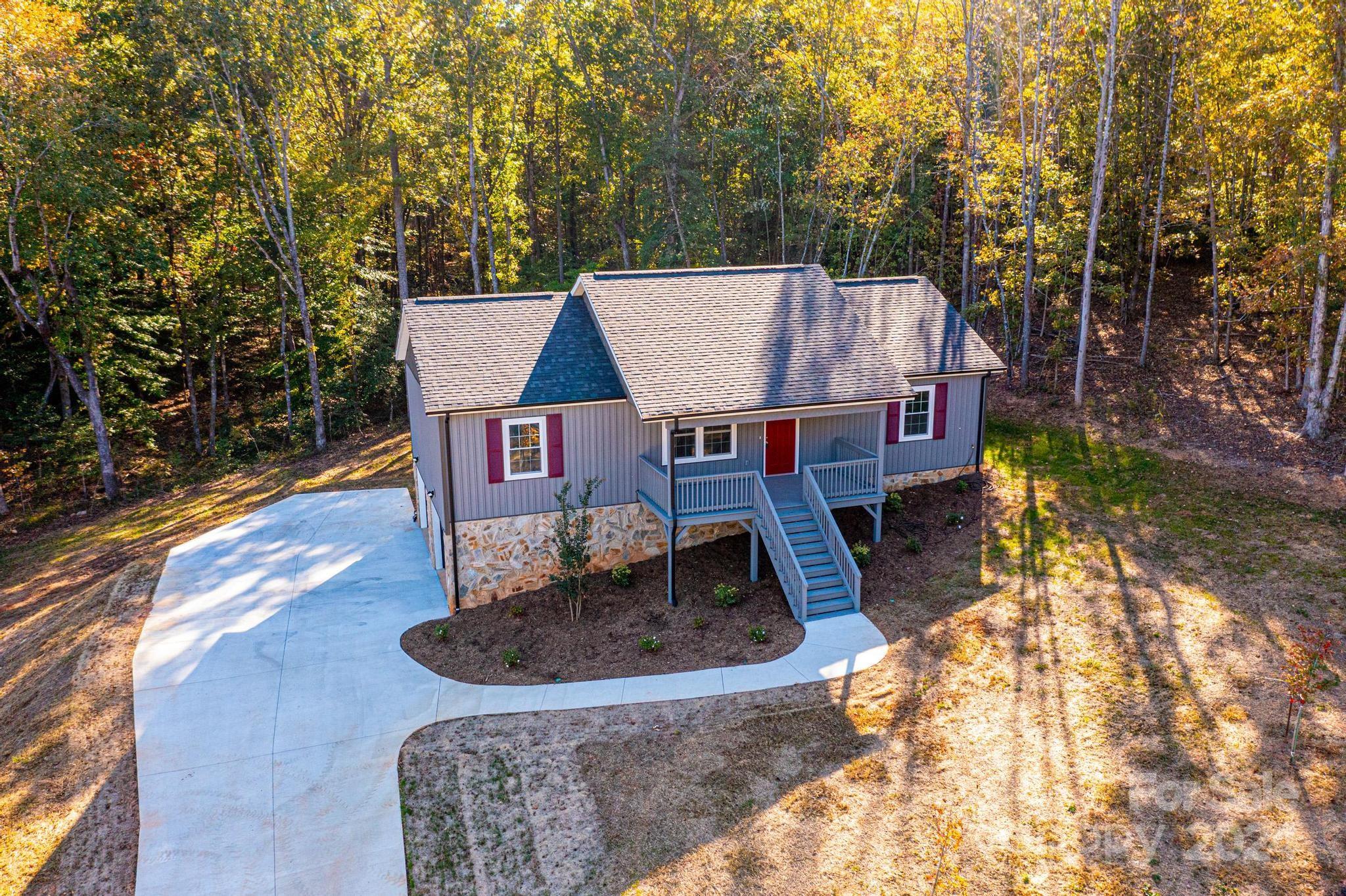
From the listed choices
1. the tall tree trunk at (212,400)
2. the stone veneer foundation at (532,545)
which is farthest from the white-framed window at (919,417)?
the tall tree trunk at (212,400)

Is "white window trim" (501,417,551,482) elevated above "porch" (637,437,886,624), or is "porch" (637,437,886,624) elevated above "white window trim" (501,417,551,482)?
"white window trim" (501,417,551,482)

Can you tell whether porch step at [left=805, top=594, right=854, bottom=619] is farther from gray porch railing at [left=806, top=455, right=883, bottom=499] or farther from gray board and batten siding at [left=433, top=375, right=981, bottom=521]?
gray board and batten siding at [left=433, top=375, right=981, bottom=521]

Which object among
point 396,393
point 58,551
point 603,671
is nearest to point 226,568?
point 58,551

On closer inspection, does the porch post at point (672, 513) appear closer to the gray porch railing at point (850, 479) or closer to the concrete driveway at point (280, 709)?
the gray porch railing at point (850, 479)

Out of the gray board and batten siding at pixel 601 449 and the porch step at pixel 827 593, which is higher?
the gray board and batten siding at pixel 601 449

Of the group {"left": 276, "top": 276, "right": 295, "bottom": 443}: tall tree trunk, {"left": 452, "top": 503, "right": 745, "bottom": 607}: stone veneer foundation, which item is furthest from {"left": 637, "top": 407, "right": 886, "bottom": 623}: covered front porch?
{"left": 276, "top": 276, "right": 295, "bottom": 443}: tall tree trunk

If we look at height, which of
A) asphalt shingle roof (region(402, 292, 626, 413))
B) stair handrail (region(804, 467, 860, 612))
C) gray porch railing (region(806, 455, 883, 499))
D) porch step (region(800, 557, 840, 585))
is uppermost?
asphalt shingle roof (region(402, 292, 626, 413))
